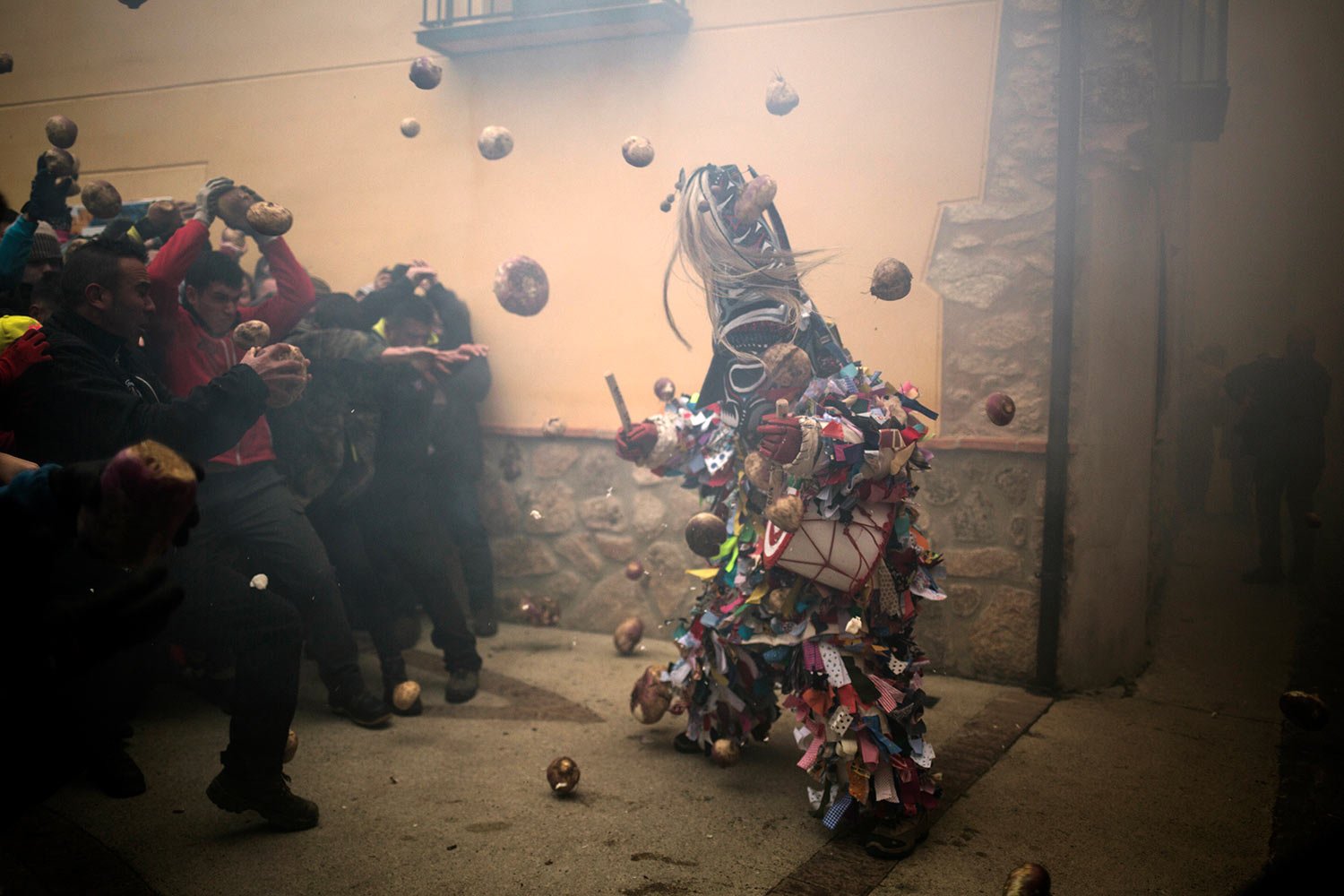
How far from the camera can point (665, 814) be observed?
329cm

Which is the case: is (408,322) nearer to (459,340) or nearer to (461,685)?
(459,340)

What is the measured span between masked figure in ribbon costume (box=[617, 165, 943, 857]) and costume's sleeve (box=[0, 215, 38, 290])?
220 cm

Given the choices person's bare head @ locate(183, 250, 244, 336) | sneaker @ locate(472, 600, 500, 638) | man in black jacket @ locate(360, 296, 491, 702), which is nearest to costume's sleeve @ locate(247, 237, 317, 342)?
person's bare head @ locate(183, 250, 244, 336)

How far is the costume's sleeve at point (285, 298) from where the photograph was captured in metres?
3.78

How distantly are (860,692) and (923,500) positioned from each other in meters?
1.87

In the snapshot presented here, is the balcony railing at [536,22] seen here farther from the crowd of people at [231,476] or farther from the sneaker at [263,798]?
the sneaker at [263,798]

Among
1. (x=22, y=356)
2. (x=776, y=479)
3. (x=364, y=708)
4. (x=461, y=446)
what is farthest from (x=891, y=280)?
(x=461, y=446)

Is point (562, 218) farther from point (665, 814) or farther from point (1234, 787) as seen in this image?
point (1234, 787)

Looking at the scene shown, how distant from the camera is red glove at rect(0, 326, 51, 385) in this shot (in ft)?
8.52

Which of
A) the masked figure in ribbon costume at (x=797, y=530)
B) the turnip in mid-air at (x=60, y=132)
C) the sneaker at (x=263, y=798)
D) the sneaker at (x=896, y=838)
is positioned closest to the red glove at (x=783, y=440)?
the masked figure in ribbon costume at (x=797, y=530)

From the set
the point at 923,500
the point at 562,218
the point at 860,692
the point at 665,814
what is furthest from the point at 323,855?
the point at 562,218

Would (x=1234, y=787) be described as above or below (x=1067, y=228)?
below

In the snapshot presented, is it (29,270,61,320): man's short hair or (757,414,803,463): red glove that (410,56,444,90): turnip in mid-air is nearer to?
(29,270,61,320): man's short hair

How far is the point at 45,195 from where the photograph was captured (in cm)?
369
